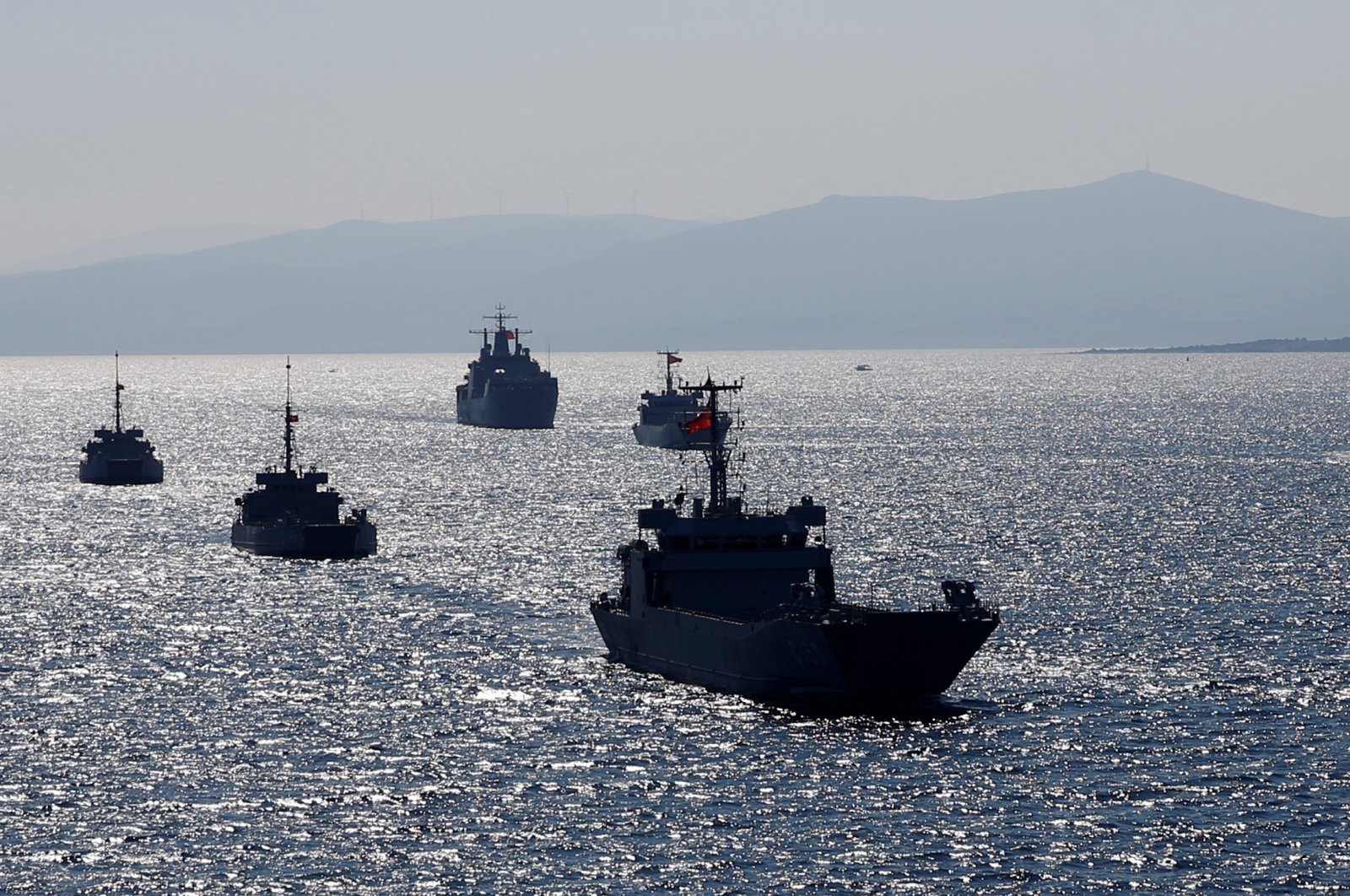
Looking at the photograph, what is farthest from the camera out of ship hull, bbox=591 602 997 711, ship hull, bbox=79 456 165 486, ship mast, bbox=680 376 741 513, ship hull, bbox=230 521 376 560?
ship hull, bbox=79 456 165 486

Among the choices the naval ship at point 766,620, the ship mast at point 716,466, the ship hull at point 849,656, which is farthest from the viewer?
the ship mast at point 716,466

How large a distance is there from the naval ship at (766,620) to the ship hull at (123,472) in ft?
347

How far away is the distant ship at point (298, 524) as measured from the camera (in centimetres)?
11981

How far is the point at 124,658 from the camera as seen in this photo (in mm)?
82250

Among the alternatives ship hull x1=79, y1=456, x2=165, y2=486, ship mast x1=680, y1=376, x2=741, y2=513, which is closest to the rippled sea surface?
ship mast x1=680, y1=376, x2=741, y2=513

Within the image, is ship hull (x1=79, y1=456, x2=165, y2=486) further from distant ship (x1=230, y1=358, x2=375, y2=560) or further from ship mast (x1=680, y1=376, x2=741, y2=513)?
ship mast (x1=680, y1=376, x2=741, y2=513)

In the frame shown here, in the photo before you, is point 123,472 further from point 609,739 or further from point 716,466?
point 609,739

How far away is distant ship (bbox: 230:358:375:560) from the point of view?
11981 cm

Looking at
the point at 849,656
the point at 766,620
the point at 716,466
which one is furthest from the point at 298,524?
the point at 849,656

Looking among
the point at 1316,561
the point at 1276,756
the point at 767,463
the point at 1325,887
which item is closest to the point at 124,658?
the point at 1276,756

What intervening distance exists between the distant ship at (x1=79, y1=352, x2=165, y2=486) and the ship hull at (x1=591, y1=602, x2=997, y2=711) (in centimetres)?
11640

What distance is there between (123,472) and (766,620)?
118713 mm

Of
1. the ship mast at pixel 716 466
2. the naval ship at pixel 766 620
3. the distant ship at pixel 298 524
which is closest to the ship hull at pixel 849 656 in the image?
the naval ship at pixel 766 620

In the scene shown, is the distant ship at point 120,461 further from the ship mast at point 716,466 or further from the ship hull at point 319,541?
the ship mast at point 716,466
